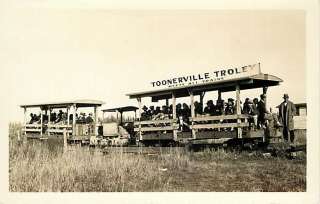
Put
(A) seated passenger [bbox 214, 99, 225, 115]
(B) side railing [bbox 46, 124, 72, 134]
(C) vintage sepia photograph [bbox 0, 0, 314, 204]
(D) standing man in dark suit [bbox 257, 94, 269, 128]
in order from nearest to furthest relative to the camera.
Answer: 1. (C) vintage sepia photograph [bbox 0, 0, 314, 204]
2. (D) standing man in dark suit [bbox 257, 94, 269, 128]
3. (A) seated passenger [bbox 214, 99, 225, 115]
4. (B) side railing [bbox 46, 124, 72, 134]

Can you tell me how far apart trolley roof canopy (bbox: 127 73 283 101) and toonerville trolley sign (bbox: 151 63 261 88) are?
0.10ft

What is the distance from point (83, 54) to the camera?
4.29 metres

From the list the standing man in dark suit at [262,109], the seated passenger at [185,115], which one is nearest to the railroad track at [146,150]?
the seated passenger at [185,115]

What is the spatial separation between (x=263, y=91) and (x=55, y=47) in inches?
69.9

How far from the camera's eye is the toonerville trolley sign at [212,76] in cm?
428

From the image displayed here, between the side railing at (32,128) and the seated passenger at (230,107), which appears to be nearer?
the side railing at (32,128)

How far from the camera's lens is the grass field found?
14.0 feet

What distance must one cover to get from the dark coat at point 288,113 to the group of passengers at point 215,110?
0.13m

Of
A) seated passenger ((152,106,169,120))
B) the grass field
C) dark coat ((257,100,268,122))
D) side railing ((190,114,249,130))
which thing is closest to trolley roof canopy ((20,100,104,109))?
the grass field

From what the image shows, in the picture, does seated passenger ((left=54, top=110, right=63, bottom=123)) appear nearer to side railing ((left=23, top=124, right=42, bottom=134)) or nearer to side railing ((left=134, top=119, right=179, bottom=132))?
side railing ((left=23, top=124, right=42, bottom=134))

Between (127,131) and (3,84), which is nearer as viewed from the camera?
(3,84)

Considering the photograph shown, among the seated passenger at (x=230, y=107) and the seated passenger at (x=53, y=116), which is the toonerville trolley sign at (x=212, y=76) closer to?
the seated passenger at (x=230, y=107)

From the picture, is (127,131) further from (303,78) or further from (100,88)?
(303,78)

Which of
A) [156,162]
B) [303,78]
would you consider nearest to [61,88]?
[156,162]
